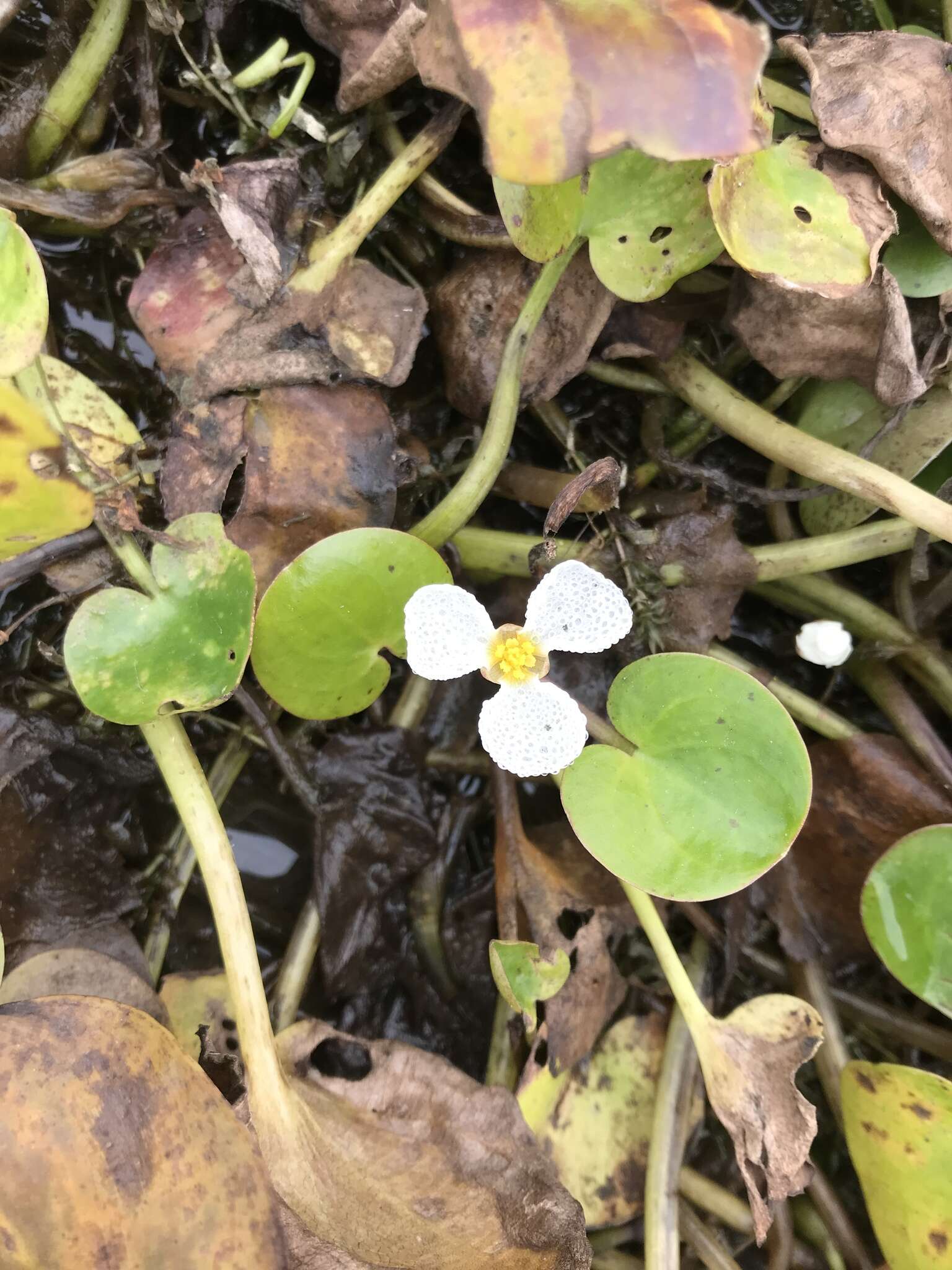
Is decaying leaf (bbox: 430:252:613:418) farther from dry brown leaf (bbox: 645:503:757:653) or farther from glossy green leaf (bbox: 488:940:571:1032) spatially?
A: glossy green leaf (bbox: 488:940:571:1032)

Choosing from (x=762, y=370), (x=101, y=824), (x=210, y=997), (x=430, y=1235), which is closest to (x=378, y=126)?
(x=762, y=370)

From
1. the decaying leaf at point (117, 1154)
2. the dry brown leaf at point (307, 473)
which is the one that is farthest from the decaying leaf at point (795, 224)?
the decaying leaf at point (117, 1154)

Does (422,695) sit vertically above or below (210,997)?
above

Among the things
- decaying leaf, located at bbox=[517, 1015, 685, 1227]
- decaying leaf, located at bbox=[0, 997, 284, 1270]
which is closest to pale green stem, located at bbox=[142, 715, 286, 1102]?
decaying leaf, located at bbox=[0, 997, 284, 1270]

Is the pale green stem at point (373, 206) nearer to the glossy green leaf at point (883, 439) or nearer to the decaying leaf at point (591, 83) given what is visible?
the decaying leaf at point (591, 83)

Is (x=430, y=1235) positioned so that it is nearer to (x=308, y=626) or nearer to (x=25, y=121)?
(x=308, y=626)

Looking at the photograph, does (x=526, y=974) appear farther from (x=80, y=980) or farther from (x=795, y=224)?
(x=795, y=224)
